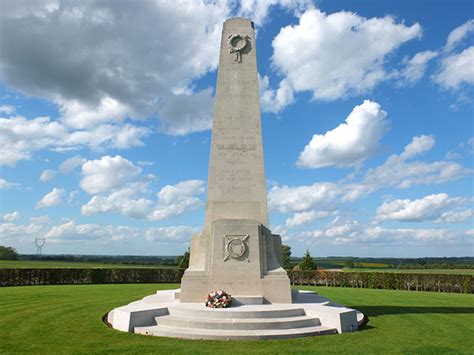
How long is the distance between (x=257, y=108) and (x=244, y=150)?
6.21 ft

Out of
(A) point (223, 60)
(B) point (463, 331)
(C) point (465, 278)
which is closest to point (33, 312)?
(A) point (223, 60)

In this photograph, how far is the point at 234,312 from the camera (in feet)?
38.5

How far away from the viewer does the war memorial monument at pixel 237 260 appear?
1140 centimetres

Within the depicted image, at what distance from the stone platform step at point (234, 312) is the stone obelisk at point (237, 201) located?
1523 mm

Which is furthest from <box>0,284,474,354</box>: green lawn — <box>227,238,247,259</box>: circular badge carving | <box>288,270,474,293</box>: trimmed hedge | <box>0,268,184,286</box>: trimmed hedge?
<box>0,268,184,286</box>: trimmed hedge

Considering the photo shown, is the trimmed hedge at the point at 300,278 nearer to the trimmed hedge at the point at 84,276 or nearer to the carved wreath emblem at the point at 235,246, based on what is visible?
the trimmed hedge at the point at 84,276

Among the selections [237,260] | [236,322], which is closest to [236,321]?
[236,322]

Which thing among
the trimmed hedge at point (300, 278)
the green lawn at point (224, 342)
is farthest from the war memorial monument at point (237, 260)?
the trimmed hedge at point (300, 278)

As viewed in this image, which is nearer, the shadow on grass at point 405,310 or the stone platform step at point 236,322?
the stone platform step at point 236,322

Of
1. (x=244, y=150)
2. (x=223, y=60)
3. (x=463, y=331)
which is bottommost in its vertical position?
(x=463, y=331)

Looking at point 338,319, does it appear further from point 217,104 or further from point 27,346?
point 217,104

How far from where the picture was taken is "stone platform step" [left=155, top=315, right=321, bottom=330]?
1114 cm

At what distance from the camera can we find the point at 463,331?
12.0 m

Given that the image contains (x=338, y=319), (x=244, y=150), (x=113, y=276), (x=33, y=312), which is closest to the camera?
(x=338, y=319)
